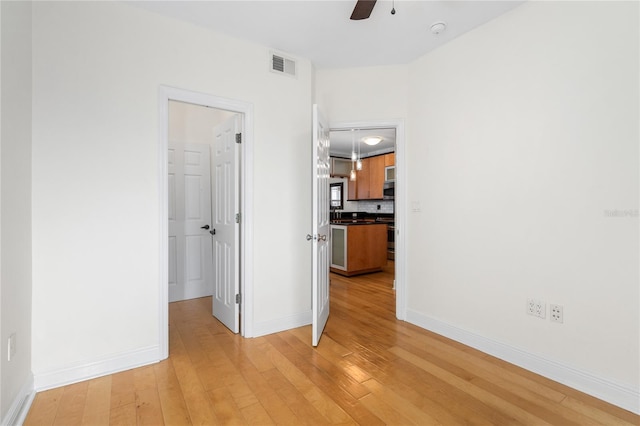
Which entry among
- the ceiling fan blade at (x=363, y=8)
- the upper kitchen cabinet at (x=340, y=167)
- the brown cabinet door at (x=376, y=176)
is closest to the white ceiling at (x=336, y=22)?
the ceiling fan blade at (x=363, y=8)

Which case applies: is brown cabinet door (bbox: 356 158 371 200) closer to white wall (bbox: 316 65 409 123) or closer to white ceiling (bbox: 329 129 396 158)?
white ceiling (bbox: 329 129 396 158)

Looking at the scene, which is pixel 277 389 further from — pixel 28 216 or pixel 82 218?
pixel 28 216

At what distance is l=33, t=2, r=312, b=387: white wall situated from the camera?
1.97 m

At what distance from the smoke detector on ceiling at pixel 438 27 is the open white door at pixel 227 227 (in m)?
1.83

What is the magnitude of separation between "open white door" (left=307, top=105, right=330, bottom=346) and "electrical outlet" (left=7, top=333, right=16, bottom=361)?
5.98 feet

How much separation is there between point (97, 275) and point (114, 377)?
0.71 m

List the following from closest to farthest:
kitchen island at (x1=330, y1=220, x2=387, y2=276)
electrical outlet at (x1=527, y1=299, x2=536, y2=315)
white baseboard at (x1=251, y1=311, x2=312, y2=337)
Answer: electrical outlet at (x1=527, y1=299, x2=536, y2=315), white baseboard at (x1=251, y1=311, x2=312, y2=337), kitchen island at (x1=330, y1=220, x2=387, y2=276)

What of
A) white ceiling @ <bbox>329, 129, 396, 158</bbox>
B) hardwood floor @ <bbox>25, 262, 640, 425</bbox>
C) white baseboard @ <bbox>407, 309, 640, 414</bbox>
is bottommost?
hardwood floor @ <bbox>25, 262, 640, 425</bbox>

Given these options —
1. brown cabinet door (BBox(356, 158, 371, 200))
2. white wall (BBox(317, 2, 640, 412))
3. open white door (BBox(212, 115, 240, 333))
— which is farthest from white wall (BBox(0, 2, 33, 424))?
brown cabinet door (BBox(356, 158, 371, 200))

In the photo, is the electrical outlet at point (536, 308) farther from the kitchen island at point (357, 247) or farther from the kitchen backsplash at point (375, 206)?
the kitchen backsplash at point (375, 206)

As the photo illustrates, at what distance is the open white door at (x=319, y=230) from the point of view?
256cm

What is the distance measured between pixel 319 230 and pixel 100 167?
169 centimetres

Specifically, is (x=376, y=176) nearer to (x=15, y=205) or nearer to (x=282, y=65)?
(x=282, y=65)

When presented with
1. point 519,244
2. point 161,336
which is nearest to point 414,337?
point 519,244
